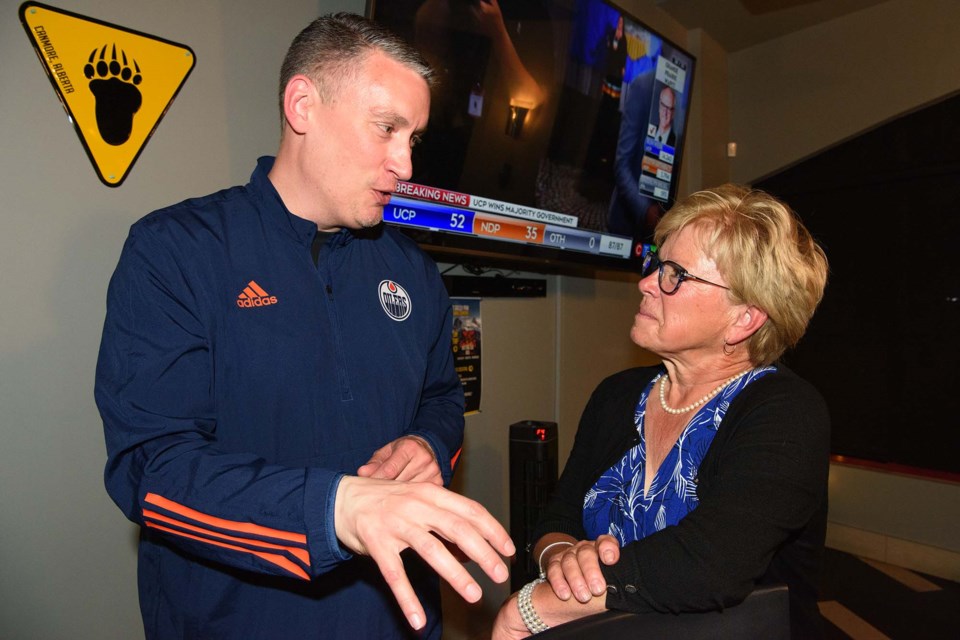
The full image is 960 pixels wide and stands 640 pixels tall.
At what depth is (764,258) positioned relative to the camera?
1.37 m

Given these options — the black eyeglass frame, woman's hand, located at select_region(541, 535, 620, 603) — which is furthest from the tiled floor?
woman's hand, located at select_region(541, 535, 620, 603)

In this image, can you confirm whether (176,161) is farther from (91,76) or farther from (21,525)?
(21,525)

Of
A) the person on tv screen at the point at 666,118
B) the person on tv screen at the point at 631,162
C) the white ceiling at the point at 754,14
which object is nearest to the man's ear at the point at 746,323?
the person on tv screen at the point at 631,162

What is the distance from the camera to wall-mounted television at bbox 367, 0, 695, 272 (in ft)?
6.51

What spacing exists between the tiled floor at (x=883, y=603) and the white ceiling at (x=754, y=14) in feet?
11.3

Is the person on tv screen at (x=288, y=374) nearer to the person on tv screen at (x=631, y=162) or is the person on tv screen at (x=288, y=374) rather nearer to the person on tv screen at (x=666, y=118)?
the person on tv screen at (x=631, y=162)

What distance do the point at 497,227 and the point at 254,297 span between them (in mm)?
1275

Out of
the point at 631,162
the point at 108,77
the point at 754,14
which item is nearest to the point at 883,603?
the point at 631,162

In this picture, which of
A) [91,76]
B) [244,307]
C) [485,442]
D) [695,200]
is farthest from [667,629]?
[485,442]

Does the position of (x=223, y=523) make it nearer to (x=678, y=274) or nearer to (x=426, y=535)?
(x=426, y=535)

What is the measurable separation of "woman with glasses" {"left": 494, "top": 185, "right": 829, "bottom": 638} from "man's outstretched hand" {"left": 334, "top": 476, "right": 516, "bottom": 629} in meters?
0.47

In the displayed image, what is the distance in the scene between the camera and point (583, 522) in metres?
1.46

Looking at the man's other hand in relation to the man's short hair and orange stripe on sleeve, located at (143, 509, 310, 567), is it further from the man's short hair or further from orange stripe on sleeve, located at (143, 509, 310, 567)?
the man's short hair

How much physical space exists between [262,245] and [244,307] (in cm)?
13
